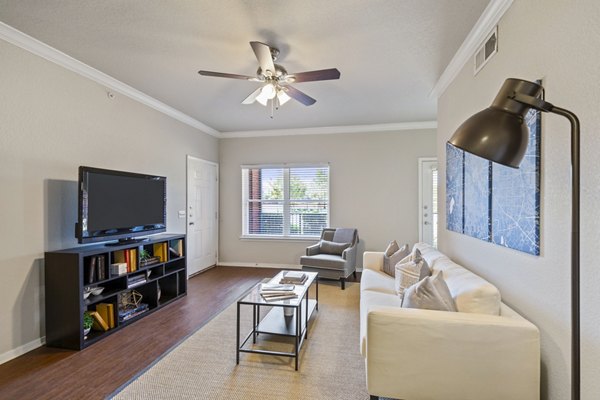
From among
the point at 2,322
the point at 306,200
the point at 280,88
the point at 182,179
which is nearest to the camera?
the point at 2,322

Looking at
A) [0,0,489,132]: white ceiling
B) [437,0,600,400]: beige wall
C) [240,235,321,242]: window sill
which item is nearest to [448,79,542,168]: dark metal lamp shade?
[437,0,600,400]: beige wall

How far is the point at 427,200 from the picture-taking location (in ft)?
16.6

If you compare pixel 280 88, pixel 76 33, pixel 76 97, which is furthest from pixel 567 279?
pixel 76 97

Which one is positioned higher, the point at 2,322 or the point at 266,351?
the point at 2,322

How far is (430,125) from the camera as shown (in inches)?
198

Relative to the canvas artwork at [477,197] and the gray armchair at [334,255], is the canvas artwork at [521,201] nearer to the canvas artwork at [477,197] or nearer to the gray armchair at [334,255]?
the canvas artwork at [477,197]

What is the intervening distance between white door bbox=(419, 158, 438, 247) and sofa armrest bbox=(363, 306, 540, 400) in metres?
3.58

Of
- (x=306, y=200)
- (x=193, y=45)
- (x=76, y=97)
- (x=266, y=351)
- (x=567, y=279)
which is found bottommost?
(x=266, y=351)

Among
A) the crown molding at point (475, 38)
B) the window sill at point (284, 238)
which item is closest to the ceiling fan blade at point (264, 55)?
the crown molding at point (475, 38)

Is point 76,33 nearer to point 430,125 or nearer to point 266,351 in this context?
point 266,351

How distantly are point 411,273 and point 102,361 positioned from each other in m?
2.62

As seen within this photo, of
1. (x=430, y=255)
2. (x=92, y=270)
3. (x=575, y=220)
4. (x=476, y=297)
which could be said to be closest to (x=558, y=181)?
(x=575, y=220)

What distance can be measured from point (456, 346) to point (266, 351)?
147cm

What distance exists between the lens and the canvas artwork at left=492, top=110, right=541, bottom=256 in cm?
164
